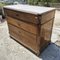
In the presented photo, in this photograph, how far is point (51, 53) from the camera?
1735 millimetres

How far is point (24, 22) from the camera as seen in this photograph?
64.3 inches

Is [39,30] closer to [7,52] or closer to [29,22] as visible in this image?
[29,22]

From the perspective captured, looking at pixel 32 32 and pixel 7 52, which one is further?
pixel 7 52

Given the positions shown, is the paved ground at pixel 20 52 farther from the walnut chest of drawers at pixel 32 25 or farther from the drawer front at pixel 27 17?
the drawer front at pixel 27 17

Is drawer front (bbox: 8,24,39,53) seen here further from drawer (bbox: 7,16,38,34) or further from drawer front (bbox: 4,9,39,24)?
drawer front (bbox: 4,9,39,24)

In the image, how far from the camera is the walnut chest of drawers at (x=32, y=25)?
4.64 feet

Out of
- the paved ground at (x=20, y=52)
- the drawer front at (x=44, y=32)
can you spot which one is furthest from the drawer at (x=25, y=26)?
the paved ground at (x=20, y=52)

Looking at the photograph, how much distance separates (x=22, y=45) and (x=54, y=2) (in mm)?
4219

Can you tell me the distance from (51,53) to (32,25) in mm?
646

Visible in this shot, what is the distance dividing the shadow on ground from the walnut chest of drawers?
12 cm

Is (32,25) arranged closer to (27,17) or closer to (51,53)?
(27,17)

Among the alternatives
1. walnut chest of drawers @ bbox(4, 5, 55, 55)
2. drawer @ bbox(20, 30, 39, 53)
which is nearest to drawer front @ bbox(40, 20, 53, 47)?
walnut chest of drawers @ bbox(4, 5, 55, 55)

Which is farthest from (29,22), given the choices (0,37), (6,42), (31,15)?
(0,37)

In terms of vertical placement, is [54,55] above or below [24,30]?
below
